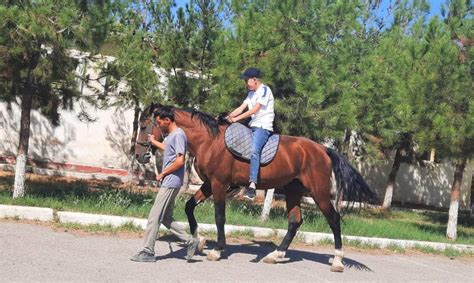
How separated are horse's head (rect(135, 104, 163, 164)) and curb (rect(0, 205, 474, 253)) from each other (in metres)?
2.15

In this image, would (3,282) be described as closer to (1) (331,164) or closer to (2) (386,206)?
(1) (331,164)

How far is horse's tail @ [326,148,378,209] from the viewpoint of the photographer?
8.62 m

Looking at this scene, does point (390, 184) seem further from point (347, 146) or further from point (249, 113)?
point (249, 113)

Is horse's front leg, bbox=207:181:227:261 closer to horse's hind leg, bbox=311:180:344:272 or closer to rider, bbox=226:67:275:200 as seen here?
rider, bbox=226:67:275:200

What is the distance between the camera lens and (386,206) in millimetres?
19953

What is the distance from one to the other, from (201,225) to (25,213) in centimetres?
295

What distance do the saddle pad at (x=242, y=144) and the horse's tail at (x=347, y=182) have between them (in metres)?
1.14

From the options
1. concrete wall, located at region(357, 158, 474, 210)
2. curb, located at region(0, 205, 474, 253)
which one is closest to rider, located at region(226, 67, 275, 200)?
curb, located at region(0, 205, 474, 253)

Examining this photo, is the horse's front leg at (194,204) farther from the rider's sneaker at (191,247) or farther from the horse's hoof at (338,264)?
the horse's hoof at (338,264)

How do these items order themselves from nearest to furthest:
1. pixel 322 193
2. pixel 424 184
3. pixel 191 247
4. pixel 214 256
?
pixel 191 247 → pixel 214 256 → pixel 322 193 → pixel 424 184

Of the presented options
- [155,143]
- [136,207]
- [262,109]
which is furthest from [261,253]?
[136,207]

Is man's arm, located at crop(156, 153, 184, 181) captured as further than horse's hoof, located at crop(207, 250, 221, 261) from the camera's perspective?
No

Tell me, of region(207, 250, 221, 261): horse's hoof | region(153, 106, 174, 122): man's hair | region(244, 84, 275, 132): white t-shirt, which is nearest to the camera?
region(153, 106, 174, 122): man's hair

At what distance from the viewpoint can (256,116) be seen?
26.3 ft
